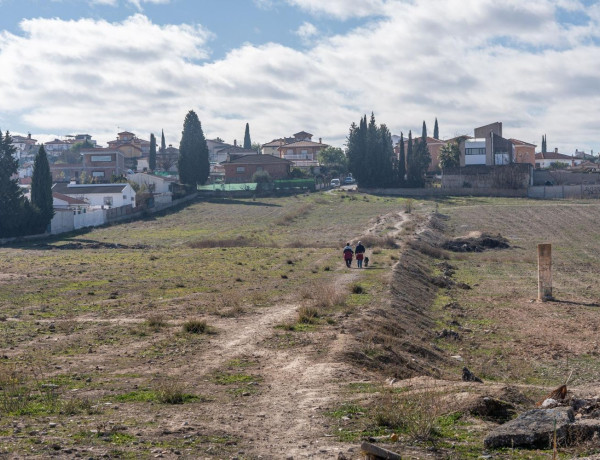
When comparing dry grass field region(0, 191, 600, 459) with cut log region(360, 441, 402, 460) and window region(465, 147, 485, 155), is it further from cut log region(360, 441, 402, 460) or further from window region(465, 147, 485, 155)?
window region(465, 147, 485, 155)

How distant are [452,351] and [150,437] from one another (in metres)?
12.2

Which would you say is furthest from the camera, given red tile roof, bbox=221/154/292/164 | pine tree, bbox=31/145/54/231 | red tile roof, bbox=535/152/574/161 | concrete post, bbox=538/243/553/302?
red tile roof, bbox=535/152/574/161

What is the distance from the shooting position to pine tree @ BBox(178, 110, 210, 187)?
360 feet

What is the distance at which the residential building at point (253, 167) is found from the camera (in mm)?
123688

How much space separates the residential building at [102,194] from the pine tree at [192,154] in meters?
20.4

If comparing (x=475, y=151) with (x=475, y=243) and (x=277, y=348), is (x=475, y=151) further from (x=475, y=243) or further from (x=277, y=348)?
(x=277, y=348)

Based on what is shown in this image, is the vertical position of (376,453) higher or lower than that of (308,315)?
higher

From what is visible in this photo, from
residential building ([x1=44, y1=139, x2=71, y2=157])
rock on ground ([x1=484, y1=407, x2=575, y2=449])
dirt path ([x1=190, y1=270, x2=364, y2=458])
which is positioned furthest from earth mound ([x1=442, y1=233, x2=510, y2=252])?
residential building ([x1=44, y1=139, x2=71, y2=157])

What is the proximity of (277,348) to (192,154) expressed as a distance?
308 ft

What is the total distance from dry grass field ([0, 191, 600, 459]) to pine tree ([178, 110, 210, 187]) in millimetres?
60607

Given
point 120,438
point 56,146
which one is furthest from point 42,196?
point 56,146

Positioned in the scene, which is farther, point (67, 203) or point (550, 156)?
point (550, 156)

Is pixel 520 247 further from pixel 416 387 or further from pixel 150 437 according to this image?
pixel 150 437

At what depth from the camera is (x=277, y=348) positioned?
18.1m
